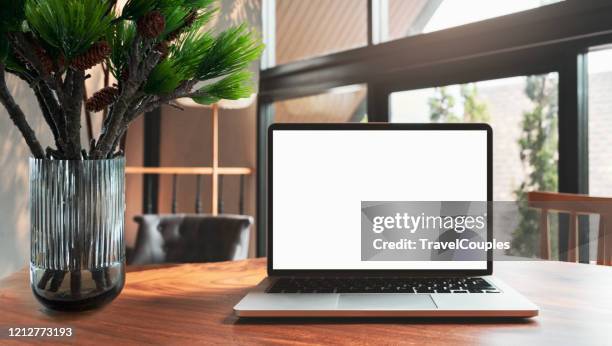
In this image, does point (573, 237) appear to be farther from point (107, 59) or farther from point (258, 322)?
point (107, 59)

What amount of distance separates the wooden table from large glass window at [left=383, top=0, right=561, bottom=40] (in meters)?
1.66

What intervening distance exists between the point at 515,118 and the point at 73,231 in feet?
6.95

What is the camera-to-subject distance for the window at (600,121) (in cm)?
215

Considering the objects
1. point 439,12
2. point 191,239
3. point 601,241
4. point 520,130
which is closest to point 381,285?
point 601,241

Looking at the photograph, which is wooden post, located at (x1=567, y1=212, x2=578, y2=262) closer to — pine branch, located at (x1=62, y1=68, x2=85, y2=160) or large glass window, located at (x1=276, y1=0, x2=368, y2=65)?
pine branch, located at (x1=62, y1=68, x2=85, y2=160)

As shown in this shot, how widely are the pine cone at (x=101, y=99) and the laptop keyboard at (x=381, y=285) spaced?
35cm

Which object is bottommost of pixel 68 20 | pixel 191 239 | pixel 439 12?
pixel 191 239

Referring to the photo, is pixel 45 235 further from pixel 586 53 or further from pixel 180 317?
pixel 586 53

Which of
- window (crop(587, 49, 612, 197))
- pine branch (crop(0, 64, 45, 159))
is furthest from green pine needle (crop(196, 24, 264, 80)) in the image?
window (crop(587, 49, 612, 197))

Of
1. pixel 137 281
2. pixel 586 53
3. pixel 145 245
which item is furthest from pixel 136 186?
pixel 137 281

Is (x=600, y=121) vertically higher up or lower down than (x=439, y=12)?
lower down

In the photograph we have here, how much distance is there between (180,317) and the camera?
30.7 inches

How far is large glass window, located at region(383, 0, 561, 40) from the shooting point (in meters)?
2.40

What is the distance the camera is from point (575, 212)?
1477 millimetres
